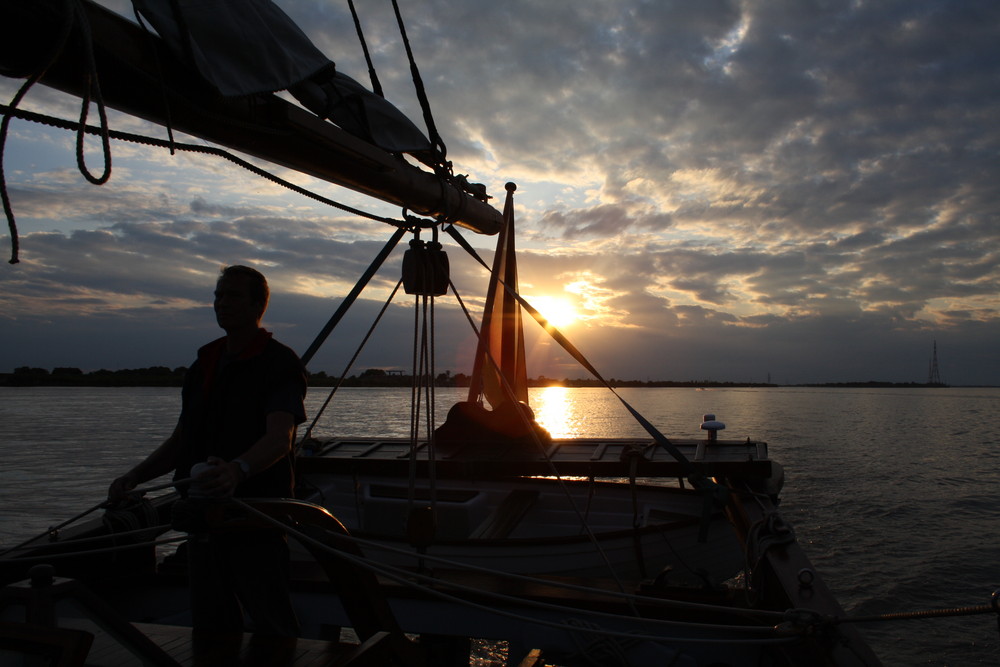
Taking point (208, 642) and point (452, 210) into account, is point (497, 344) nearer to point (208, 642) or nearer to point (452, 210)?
point (452, 210)

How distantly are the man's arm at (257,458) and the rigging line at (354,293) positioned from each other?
2.45 m

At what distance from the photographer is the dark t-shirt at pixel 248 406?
2.95m

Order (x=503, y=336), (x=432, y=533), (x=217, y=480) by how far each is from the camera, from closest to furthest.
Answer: (x=217, y=480) < (x=432, y=533) < (x=503, y=336)

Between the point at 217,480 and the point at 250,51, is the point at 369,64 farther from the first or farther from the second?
the point at 217,480

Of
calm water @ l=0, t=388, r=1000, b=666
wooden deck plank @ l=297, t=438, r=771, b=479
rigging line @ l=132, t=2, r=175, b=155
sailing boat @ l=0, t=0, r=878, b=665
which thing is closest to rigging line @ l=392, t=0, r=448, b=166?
sailing boat @ l=0, t=0, r=878, b=665

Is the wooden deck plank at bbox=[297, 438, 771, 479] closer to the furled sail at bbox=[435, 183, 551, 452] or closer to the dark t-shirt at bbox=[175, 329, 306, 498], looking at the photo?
the furled sail at bbox=[435, 183, 551, 452]

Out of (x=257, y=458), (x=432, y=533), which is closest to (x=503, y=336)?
(x=432, y=533)

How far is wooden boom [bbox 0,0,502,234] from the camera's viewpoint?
2367mm

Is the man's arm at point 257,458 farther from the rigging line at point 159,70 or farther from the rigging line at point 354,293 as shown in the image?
the rigging line at point 354,293

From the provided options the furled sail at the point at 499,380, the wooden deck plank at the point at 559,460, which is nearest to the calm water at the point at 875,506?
the wooden deck plank at the point at 559,460

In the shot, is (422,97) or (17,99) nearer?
(17,99)

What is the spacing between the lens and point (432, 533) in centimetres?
399

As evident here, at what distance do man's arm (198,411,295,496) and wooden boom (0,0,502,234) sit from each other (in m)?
1.52

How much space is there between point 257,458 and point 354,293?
280 centimetres
